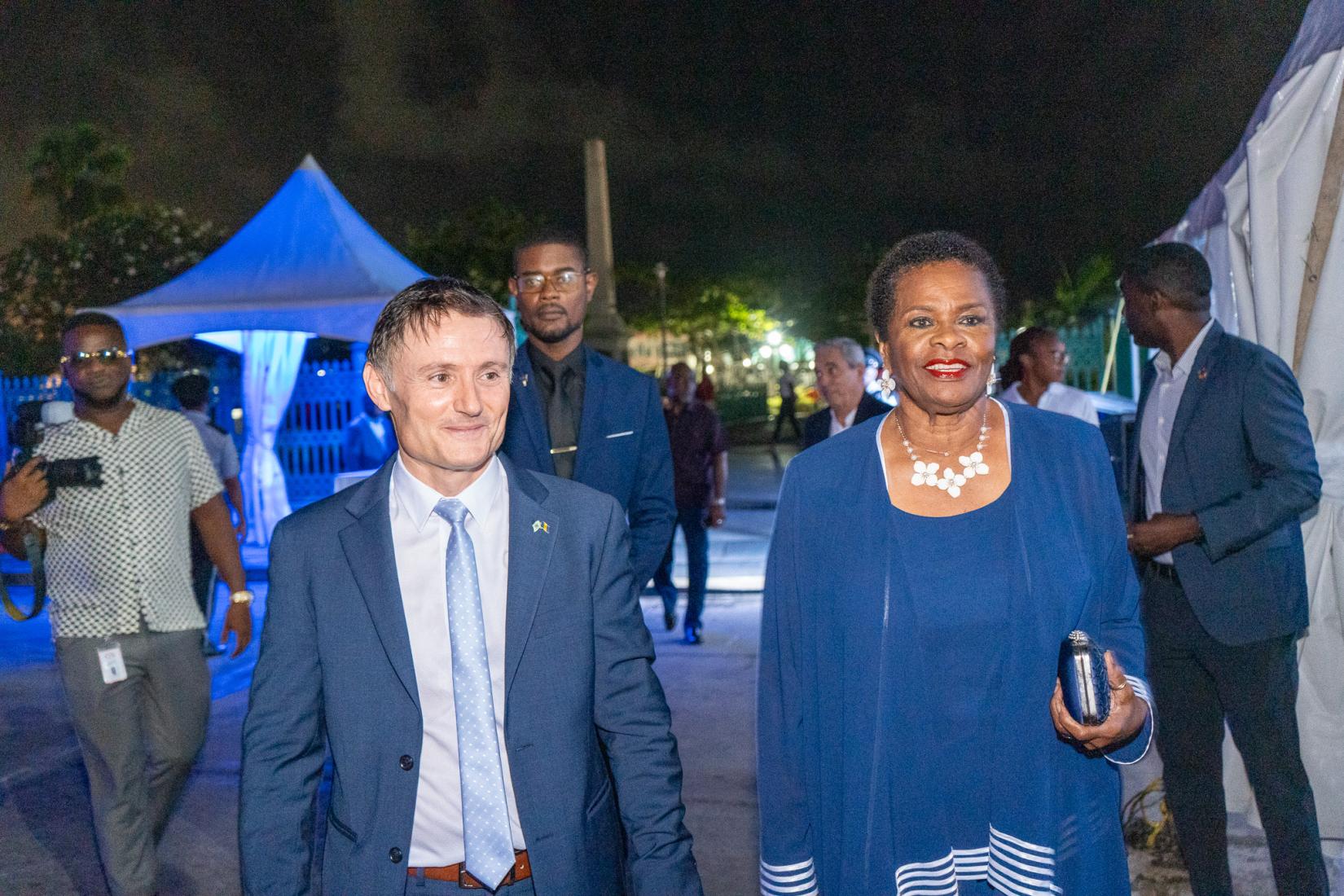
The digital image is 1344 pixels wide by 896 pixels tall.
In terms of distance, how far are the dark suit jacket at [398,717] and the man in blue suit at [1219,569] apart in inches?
74.6

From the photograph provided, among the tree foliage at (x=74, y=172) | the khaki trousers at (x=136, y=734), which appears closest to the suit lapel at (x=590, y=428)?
the khaki trousers at (x=136, y=734)

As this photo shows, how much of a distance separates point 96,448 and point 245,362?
31.8ft

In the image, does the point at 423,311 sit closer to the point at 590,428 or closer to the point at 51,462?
the point at 590,428

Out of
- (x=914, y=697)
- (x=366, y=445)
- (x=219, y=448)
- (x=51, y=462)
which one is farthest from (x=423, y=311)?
(x=366, y=445)

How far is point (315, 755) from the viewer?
7.55 ft

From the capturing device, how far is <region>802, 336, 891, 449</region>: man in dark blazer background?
20.2 ft

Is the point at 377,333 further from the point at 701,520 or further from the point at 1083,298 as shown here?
the point at 1083,298

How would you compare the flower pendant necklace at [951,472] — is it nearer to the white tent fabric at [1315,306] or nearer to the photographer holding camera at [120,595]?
the white tent fabric at [1315,306]

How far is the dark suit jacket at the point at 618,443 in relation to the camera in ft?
12.6

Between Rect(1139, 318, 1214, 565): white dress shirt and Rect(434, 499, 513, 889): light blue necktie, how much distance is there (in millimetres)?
2415

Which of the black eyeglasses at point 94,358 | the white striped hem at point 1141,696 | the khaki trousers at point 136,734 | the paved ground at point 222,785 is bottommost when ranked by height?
the paved ground at point 222,785

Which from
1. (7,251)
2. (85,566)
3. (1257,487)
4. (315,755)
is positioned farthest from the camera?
(7,251)

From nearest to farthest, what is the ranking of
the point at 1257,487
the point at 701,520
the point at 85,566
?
the point at 1257,487
the point at 85,566
the point at 701,520

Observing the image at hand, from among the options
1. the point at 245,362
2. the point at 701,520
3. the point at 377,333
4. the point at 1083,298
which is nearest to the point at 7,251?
the point at 245,362
